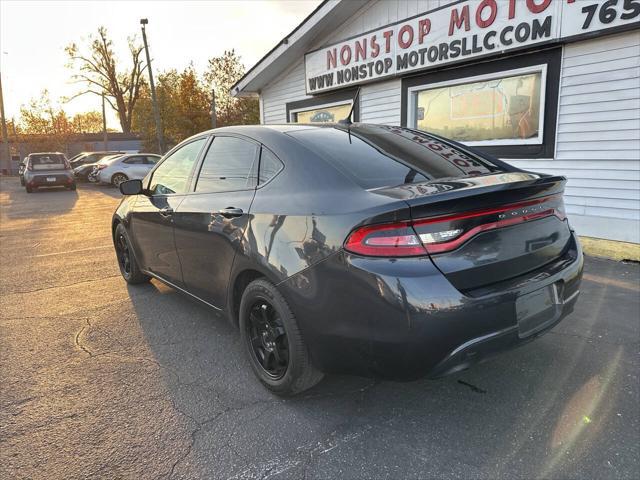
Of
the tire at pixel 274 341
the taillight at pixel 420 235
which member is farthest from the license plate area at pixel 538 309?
the tire at pixel 274 341

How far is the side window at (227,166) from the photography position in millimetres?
3021

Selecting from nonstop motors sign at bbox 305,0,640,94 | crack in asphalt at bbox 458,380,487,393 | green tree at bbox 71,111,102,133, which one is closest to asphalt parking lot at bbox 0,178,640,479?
crack in asphalt at bbox 458,380,487,393

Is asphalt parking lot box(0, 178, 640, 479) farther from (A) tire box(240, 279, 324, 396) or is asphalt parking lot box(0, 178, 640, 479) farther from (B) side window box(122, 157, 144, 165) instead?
(B) side window box(122, 157, 144, 165)

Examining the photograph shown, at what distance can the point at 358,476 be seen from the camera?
211cm

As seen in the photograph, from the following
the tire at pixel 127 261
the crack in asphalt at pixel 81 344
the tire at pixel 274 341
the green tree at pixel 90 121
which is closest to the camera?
the tire at pixel 274 341

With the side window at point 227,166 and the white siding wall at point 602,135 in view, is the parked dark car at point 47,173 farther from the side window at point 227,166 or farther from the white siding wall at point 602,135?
the white siding wall at point 602,135

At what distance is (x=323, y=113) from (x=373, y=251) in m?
8.99

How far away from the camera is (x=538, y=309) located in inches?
91.4

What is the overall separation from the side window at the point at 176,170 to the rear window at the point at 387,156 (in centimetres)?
114

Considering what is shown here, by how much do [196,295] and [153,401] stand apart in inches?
36.6

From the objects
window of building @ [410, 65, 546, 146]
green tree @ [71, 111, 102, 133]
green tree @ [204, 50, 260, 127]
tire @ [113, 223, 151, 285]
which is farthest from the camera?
green tree @ [71, 111, 102, 133]

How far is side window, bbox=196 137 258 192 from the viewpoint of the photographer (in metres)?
3.02

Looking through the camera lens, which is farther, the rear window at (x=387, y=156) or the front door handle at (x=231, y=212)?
the front door handle at (x=231, y=212)

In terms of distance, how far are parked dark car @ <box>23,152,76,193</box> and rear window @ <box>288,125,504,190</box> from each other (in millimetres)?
19056
